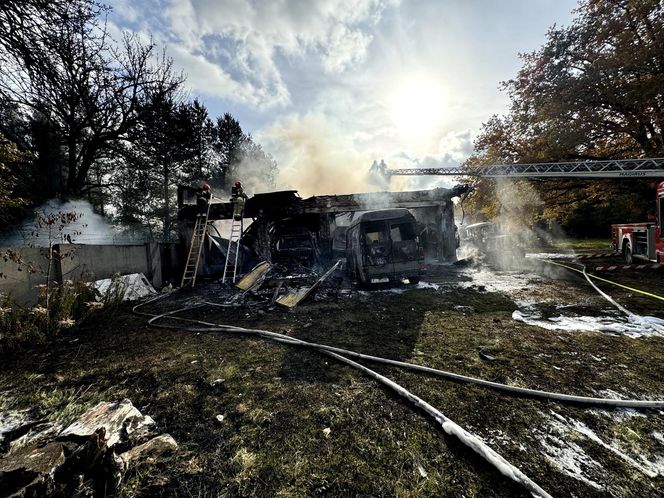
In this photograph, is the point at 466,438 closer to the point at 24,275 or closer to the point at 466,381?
the point at 466,381

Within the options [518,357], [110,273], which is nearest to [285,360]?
[518,357]

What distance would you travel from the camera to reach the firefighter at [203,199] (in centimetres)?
1174

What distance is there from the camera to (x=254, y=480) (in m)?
1.88

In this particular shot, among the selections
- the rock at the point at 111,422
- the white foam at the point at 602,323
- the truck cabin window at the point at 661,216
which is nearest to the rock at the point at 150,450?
the rock at the point at 111,422

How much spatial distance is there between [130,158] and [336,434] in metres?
16.9

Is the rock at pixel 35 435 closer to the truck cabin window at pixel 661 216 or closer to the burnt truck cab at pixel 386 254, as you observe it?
the burnt truck cab at pixel 386 254

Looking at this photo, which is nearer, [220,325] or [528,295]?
[220,325]

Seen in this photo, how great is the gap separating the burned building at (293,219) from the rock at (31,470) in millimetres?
9643

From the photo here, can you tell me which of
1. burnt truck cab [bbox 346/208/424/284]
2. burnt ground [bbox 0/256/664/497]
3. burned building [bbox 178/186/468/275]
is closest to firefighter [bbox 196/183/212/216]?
burned building [bbox 178/186/468/275]

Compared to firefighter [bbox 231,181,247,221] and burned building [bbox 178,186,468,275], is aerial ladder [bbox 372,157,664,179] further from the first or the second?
firefighter [bbox 231,181,247,221]

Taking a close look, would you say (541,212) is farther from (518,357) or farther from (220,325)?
(220,325)

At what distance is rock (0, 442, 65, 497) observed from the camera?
59.8 inches

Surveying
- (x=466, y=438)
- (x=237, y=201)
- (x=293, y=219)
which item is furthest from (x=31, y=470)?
(x=293, y=219)

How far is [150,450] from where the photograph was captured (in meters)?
2.09
